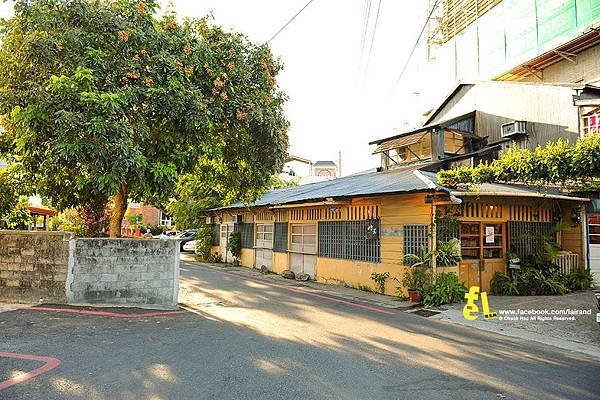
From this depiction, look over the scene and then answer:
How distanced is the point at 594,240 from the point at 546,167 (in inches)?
292

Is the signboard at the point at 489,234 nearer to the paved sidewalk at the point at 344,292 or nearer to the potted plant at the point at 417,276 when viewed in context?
the potted plant at the point at 417,276

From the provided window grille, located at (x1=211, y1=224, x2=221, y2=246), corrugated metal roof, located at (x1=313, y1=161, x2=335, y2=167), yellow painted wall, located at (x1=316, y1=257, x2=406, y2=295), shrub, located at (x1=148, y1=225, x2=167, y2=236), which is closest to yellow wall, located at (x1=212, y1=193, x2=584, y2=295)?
yellow painted wall, located at (x1=316, y1=257, x2=406, y2=295)

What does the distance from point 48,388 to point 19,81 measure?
6.24 meters

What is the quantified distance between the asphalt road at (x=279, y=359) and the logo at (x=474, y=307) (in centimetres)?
112

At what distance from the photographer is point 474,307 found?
1009 centimetres

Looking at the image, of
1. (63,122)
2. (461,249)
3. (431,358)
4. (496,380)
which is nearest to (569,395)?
(496,380)

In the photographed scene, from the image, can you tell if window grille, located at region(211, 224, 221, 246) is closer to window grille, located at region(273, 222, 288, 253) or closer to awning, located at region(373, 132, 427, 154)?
window grille, located at region(273, 222, 288, 253)

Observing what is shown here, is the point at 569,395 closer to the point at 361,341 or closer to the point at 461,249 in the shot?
the point at 361,341

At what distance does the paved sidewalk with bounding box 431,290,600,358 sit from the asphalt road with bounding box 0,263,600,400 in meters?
0.54

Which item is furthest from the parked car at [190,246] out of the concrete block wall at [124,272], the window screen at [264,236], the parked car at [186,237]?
the concrete block wall at [124,272]

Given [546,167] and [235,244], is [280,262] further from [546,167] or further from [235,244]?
[546,167]

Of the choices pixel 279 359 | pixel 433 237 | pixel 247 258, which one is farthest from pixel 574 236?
→ pixel 247 258

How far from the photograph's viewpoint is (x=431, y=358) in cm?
598

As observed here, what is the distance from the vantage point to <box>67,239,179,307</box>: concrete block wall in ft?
29.6
